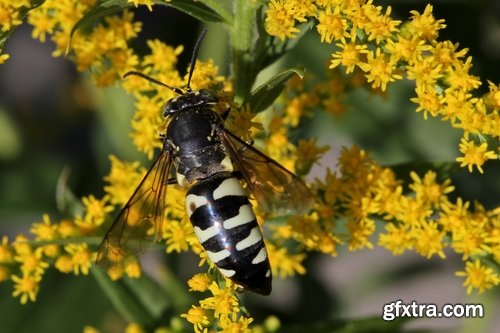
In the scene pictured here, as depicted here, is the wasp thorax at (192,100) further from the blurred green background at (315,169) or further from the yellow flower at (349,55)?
the blurred green background at (315,169)

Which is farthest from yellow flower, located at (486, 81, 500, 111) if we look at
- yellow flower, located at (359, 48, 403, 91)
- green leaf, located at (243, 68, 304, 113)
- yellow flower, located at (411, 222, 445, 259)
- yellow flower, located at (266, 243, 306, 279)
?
yellow flower, located at (266, 243, 306, 279)

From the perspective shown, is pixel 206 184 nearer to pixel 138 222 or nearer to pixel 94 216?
pixel 138 222

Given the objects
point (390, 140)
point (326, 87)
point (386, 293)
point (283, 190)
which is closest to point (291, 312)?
point (386, 293)

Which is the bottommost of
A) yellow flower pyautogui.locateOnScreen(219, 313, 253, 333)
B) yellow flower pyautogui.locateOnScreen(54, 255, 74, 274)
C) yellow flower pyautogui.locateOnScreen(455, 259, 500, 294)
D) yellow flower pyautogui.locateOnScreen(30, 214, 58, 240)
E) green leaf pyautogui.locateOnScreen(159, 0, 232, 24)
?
yellow flower pyautogui.locateOnScreen(219, 313, 253, 333)

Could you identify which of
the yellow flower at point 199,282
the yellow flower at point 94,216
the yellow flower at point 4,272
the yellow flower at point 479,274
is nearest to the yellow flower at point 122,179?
the yellow flower at point 94,216

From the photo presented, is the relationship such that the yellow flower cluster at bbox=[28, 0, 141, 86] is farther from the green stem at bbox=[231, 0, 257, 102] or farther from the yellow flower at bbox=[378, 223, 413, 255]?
the yellow flower at bbox=[378, 223, 413, 255]

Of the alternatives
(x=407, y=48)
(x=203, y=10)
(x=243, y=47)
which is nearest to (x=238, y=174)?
(x=243, y=47)
